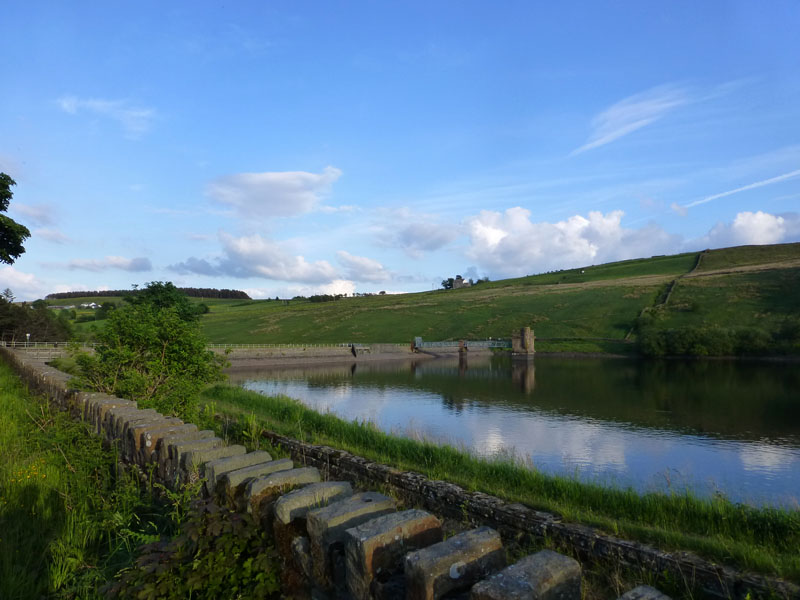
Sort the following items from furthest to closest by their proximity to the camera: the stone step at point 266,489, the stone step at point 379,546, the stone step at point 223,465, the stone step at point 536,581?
the stone step at point 223,465 < the stone step at point 266,489 < the stone step at point 379,546 < the stone step at point 536,581

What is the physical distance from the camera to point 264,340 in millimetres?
82750

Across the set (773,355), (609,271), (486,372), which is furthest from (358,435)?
(609,271)

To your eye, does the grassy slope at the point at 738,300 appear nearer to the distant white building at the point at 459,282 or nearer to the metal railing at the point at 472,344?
the metal railing at the point at 472,344

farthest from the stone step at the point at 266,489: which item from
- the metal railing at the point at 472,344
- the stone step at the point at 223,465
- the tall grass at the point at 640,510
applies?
the metal railing at the point at 472,344

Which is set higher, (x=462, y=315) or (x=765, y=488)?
(x=462, y=315)

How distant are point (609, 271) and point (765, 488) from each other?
121192mm

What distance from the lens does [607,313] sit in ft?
267

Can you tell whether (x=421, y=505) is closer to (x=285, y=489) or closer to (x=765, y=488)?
(x=285, y=489)

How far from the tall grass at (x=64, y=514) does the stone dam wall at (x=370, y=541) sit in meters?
0.43

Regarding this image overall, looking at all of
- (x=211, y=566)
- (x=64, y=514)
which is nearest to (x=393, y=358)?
(x=64, y=514)

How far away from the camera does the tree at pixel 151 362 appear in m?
10.8

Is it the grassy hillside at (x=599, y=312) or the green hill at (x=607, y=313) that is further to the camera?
the grassy hillside at (x=599, y=312)

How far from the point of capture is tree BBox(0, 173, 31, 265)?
25.9 metres

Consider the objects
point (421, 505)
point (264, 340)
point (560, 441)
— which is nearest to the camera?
point (421, 505)
